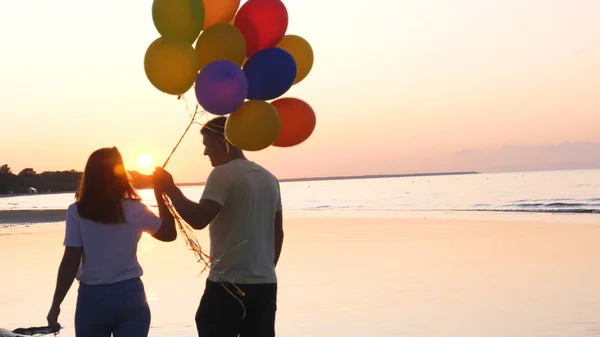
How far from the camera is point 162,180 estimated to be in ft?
12.5

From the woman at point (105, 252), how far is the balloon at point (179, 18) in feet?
2.71

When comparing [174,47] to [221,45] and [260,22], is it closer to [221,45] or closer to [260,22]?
[221,45]

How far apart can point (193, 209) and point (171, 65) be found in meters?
0.89

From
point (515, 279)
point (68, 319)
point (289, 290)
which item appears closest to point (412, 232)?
point (515, 279)

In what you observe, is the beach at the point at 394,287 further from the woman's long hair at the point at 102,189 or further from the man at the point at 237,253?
the woman's long hair at the point at 102,189

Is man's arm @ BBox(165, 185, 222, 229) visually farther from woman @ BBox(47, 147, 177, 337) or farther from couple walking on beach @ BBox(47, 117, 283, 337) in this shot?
woman @ BBox(47, 147, 177, 337)

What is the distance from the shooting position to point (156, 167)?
3.92 metres

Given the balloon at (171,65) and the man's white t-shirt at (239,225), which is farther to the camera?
the balloon at (171,65)

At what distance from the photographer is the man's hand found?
12.4 ft

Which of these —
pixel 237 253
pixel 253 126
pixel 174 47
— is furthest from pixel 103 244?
pixel 174 47

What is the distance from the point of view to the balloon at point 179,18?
4.17 metres

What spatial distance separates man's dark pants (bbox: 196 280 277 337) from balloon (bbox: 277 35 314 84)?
4.85ft

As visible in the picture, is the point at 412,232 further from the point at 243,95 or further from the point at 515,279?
the point at 243,95

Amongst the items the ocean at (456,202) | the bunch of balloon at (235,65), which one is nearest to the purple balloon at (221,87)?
the bunch of balloon at (235,65)
